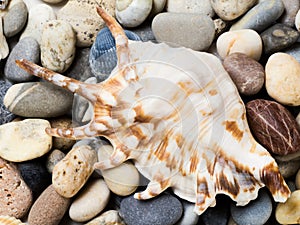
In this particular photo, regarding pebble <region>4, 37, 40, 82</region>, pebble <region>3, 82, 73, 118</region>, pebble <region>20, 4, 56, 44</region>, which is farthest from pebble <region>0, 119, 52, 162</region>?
pebble <region>20, 4, 56, 44</region>

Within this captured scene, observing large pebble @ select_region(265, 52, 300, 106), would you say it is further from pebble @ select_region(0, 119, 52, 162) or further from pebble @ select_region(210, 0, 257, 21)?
pebble @ select_region(0, 119, 52, 162)

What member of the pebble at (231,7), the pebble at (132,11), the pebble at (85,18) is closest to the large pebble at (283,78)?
the pebble at (231,7)

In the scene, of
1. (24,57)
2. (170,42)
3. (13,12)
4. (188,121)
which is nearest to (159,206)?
(188,121)

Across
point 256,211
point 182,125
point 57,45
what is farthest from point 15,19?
point 256,211

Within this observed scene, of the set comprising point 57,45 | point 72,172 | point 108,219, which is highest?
point 57,45

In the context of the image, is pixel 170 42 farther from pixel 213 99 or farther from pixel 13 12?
pixel 13 12

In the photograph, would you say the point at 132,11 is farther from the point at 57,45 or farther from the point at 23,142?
the point at 23,142
